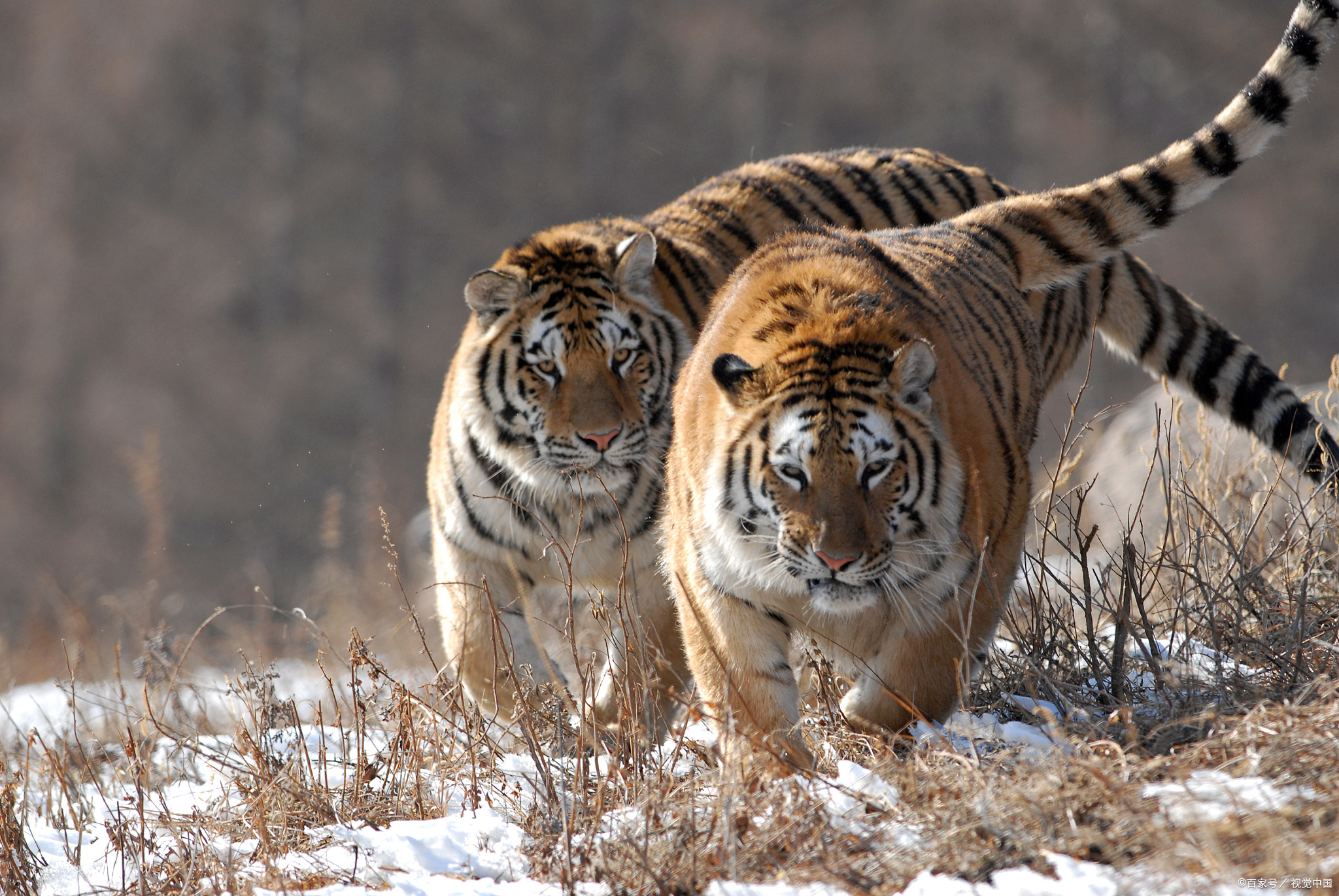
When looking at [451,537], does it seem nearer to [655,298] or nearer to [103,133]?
[655,298]

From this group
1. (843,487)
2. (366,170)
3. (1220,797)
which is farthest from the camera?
(366,170)

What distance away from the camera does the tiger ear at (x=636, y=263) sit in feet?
13.3

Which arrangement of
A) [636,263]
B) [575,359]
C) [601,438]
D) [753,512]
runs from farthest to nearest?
[636,263] < [575,359] < [601,438] < [753,512]

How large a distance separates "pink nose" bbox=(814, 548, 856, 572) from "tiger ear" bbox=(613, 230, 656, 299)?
1721mm

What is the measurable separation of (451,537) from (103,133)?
1846 centimetres

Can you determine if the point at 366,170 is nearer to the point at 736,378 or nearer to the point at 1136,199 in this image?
the point at 1136,199

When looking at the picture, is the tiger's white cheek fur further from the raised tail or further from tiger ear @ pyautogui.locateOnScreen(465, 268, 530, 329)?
the raised tail

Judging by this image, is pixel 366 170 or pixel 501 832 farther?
pixel 366 170

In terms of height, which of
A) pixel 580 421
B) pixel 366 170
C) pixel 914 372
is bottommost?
pixel 914 372

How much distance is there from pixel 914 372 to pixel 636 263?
1.58m

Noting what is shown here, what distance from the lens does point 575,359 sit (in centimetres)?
396

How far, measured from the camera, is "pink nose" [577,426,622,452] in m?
3.83

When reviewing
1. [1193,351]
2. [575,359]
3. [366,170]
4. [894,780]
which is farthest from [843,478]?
[366,170]

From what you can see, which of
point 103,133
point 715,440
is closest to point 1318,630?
point 715,440
